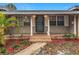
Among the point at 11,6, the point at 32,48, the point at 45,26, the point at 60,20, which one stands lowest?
the point at 32,48

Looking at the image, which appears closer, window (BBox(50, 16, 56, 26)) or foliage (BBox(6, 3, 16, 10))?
foliage (BBox(6, 3, 16, 10))

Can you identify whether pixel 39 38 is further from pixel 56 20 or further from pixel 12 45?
pixel 56 20

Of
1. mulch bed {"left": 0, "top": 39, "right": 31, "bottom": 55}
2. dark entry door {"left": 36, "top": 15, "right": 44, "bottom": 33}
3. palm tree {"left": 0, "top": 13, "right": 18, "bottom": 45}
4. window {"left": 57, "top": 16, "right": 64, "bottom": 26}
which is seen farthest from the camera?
window {"left": 57, "top": 16, "right": 64, "bottom": 26}

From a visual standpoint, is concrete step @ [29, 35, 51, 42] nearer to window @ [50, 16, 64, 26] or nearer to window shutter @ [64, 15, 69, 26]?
window @ [50, 16, 64, 26]

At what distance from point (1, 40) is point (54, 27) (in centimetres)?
355

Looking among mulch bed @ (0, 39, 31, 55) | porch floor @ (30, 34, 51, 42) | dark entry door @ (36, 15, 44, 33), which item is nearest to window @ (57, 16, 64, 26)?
dark entry door @ (36, 15, 44, 33)

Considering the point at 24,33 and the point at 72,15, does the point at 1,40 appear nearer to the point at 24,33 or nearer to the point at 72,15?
the point at 24,33

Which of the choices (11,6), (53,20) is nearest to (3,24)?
(11,6)

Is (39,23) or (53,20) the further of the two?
(53,20)

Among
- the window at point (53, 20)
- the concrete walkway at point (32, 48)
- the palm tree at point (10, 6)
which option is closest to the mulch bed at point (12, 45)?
the concrete walkway at point (32, 48)
